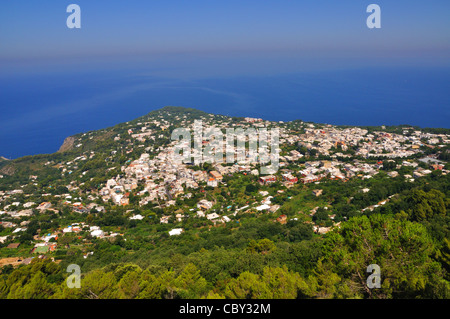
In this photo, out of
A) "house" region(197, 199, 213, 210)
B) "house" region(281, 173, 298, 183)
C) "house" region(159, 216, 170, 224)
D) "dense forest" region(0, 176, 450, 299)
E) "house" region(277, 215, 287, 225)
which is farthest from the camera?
"house" region(281, 173, 298, 183)

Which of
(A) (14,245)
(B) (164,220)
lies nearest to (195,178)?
(B) (164,220)

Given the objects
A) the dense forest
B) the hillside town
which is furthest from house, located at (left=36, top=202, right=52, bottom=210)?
the dense forest

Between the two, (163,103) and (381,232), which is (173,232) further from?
(163,103)

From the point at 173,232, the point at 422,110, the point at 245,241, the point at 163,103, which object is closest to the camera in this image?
the point at 245,241

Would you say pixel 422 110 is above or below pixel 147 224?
above

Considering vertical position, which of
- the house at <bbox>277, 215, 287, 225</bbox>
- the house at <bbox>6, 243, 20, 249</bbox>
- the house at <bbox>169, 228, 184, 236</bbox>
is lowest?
the house at <bbox>6, 243, 20, 249</bbox>

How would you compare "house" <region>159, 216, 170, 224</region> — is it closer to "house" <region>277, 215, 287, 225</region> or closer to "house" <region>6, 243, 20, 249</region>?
"house" <region>277, 215, 287, 225</region>

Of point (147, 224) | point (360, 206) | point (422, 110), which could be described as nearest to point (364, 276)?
point (360, 206)
